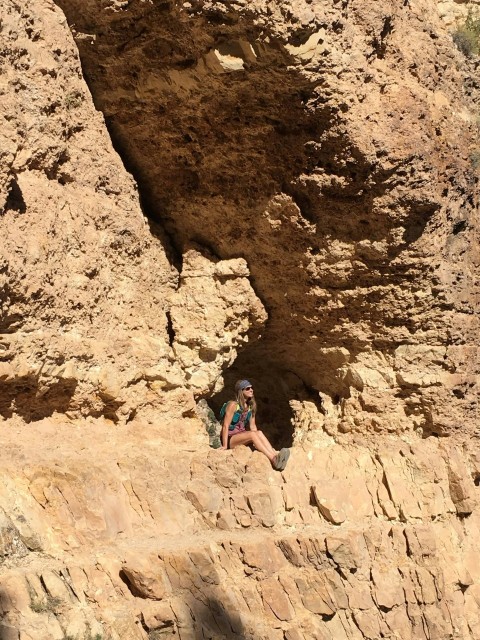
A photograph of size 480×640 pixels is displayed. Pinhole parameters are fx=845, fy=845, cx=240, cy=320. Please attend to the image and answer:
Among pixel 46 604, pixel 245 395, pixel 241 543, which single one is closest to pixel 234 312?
pixel 245 395

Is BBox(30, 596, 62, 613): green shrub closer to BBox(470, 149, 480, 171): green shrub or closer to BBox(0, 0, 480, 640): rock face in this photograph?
BBox(0, 0, 480, 640): rock face

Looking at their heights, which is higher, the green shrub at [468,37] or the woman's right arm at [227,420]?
the green shrub at [468,37]

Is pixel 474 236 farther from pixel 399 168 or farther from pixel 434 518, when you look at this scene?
pixel 434 518

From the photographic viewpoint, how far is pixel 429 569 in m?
6.72

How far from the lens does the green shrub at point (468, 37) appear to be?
7562mm

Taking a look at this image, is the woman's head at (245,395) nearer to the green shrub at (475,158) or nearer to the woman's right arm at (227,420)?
the woman's right arm at (227,420)

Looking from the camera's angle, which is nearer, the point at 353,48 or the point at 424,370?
the point at 353,48

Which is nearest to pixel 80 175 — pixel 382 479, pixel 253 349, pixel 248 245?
pixel 248 245

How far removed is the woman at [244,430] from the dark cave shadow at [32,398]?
180 cm

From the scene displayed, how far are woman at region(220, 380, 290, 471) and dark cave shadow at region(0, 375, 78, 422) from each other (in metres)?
1.80

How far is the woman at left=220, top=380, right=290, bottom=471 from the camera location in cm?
664

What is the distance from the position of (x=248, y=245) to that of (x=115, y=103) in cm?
162

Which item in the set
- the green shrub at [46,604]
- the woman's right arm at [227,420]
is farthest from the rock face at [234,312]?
the woman's right arm at [227,420]

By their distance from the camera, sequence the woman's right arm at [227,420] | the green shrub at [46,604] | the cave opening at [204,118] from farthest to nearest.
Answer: the woman's right arm at [227,420]
the cave opening at [204,118]
the green shrub at [46,604]
